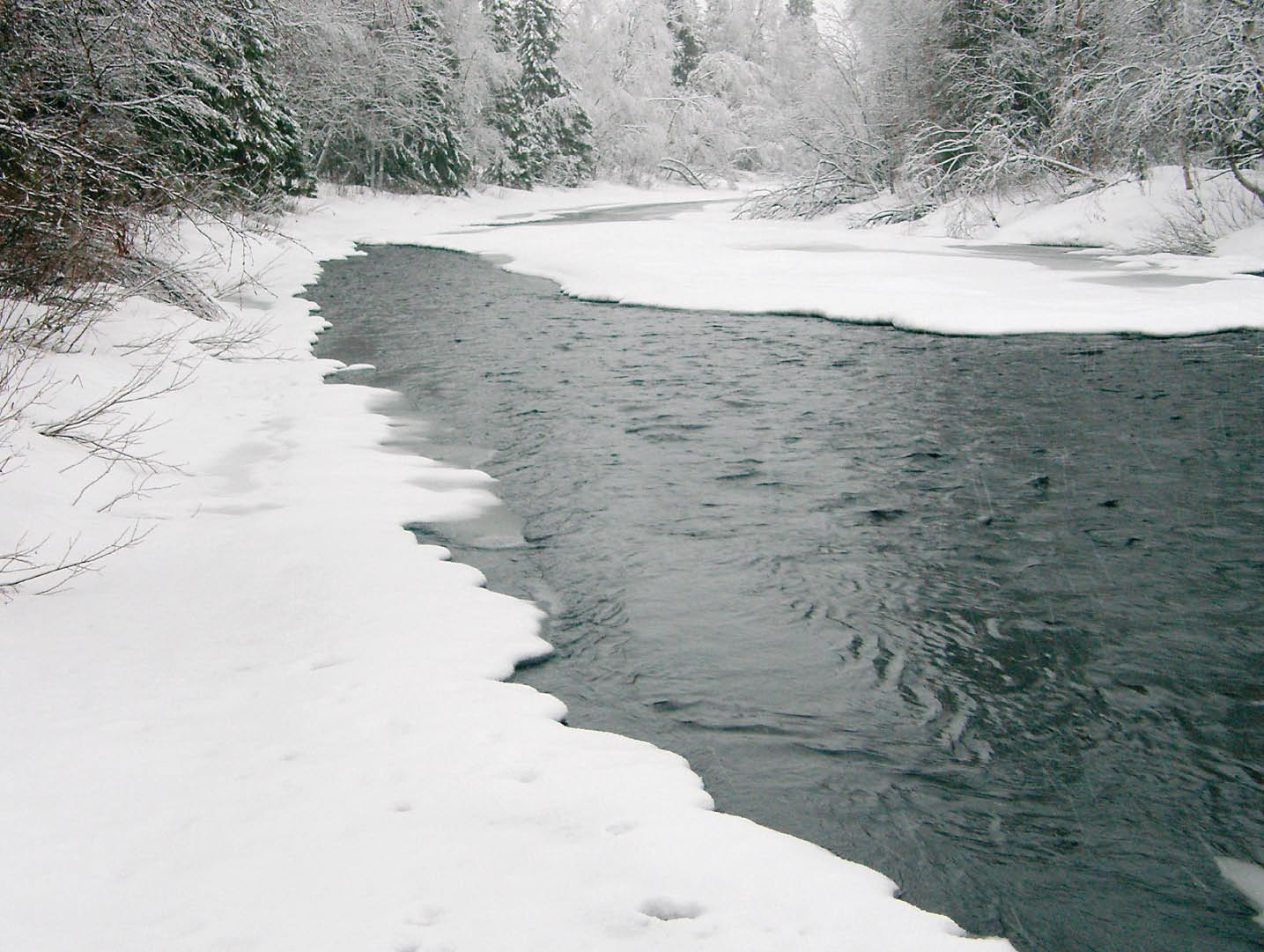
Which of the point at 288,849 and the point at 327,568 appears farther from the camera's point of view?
the point at 327,568

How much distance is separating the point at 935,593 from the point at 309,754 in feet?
9.60

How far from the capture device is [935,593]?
4.77m

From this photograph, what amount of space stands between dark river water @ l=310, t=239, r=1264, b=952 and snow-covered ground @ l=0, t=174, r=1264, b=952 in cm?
36

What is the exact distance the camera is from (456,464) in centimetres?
686

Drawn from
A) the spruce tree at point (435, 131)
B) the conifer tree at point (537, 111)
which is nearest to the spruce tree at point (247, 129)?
the spruce tree at point (435, 131)

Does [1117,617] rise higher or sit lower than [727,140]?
lower

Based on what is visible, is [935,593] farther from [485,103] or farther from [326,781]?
[485,103]

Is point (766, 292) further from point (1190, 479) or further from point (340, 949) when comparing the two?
point (340, 949)

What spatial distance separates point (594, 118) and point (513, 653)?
50921 millimetres

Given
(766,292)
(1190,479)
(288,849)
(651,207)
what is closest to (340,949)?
(288,849)


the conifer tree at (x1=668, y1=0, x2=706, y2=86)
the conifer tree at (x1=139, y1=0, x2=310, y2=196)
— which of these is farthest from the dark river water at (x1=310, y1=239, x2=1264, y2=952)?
the conifer tree at (x1=668, y1=0, x2=706, y2=86)

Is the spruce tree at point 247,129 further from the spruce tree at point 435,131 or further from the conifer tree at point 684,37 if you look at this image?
the conifer tree at point 684,37

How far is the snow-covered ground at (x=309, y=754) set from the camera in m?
2.43

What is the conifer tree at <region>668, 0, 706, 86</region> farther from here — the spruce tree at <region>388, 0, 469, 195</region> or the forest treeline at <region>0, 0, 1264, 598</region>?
the spruce tree at <region>388, 0, 469, 195</region>
